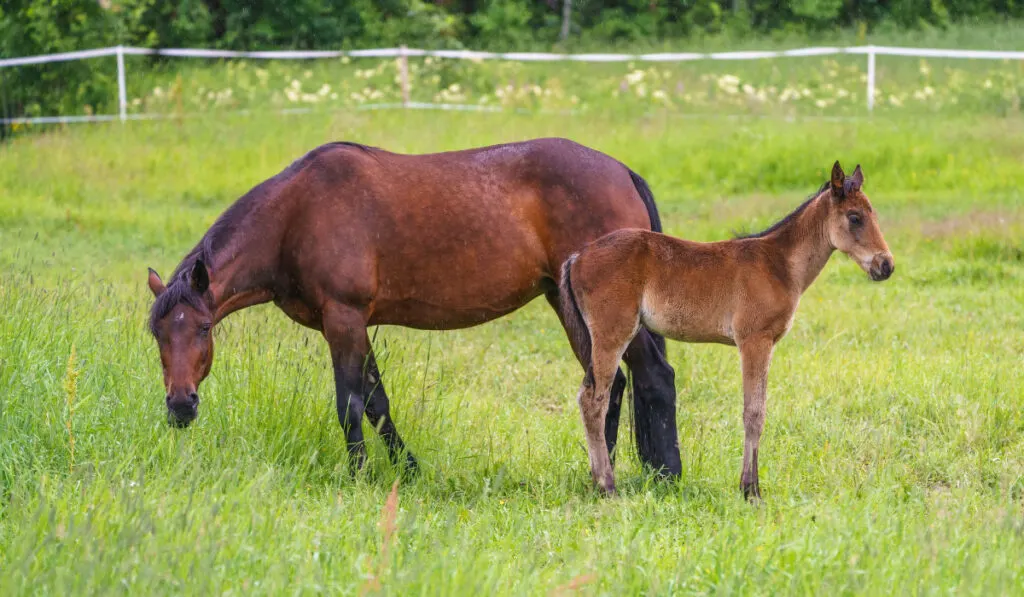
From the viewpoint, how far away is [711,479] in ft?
20.0

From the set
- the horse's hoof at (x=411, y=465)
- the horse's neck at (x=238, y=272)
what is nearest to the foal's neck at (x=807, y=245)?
the horse's hoof at (x=411, y=465)

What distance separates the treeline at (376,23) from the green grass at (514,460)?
31.7ft

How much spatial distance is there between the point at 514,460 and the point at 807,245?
6.16 feet

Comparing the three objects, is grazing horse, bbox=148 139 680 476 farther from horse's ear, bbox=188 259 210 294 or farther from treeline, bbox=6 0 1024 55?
treeline, bbox=6 0 1024 55

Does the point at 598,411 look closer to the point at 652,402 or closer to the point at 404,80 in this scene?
the point at 652,402

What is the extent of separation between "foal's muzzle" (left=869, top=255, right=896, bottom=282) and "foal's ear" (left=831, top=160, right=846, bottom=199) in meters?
0.34

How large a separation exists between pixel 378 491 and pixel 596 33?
2745 centimetres

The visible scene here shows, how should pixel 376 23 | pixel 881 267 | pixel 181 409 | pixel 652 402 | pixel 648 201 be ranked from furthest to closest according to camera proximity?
1. pixel 376 23
2. pixel 648 201
3. pixel 652 402
4. pixel 181 409
5. pixel 881 267

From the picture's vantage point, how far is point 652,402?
6324mm

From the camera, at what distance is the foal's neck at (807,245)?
5680 millimetres

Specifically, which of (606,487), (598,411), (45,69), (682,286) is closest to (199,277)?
(598,411)

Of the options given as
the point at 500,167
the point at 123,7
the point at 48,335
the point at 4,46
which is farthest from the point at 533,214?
the point at 123,7

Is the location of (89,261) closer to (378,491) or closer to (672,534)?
(378,491)

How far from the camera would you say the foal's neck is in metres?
5.68
